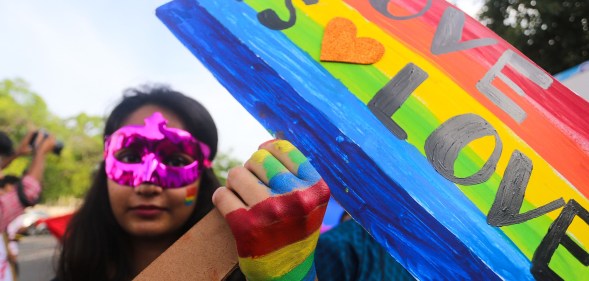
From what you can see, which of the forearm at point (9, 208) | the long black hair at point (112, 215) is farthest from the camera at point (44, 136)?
the long black hair at point (112, 215)

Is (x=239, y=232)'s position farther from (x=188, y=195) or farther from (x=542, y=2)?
(x=542, y=2)

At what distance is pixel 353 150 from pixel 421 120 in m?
0.15

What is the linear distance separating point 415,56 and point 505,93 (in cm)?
20

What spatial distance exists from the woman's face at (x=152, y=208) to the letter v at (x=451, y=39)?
0.81 metres

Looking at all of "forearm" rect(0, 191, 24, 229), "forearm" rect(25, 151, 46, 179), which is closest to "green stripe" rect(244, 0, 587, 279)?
"forearm" rect(0, 191, 24, 229)

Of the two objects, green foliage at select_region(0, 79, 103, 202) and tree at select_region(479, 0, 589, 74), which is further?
green foliage at select_region(0, 79, 103, 202)

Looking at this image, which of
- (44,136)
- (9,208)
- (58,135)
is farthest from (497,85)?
(58,135)

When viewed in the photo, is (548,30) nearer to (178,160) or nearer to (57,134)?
(178,160)

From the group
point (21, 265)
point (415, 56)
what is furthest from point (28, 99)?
point (415, 56)

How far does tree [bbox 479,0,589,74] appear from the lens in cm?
619

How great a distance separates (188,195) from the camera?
1.24 meters

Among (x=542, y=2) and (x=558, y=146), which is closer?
(x=558, y=146)

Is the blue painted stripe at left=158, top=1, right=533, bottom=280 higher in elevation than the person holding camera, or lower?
higher

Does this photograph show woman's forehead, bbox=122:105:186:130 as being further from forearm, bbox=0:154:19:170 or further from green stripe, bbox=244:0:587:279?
forearm, bbox=0:154:19:170
